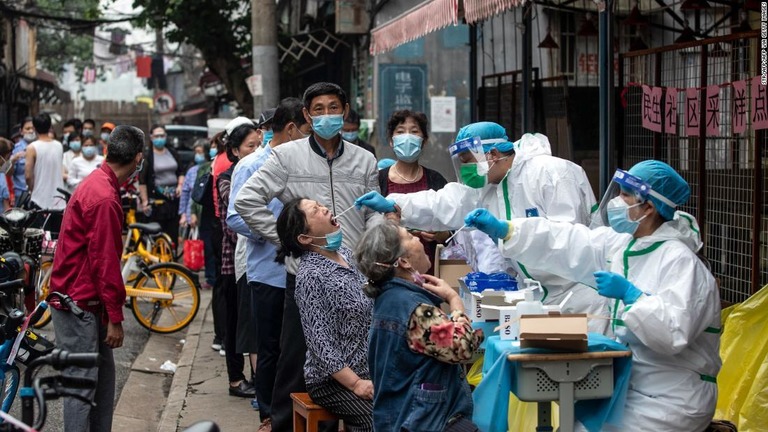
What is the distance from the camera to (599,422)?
491 cm

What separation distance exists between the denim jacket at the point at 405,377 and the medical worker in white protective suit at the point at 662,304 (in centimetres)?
76

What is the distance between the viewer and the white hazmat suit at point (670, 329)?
14.8 feet

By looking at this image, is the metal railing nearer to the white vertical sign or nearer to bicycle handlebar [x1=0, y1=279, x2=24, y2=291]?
bicycle handlebar [x1=0, y1=279, x2=24, y2=291]

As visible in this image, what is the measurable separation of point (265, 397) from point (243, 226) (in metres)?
1.12

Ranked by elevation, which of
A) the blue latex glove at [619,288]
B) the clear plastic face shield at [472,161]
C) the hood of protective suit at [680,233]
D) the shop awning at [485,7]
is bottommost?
the blue latex glove at [619,288]

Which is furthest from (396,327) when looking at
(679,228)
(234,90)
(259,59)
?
(234,90)

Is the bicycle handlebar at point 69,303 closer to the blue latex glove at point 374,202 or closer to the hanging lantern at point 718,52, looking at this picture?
the blue latex glove at point 374,202

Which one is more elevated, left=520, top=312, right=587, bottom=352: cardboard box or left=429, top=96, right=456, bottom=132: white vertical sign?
left=429, top=96, right=456, bottom=132: white vertical sign

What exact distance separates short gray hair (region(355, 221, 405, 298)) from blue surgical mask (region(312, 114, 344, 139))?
5.70ft

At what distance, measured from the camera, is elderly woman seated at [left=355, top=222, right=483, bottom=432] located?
4.60 m

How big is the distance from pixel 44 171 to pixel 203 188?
4.08 m

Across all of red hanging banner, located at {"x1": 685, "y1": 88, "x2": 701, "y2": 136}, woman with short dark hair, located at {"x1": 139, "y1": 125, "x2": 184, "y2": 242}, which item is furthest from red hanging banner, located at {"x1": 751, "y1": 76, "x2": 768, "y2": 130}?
woman with short dark hair, located at {"x1": 139, "y1": 125, "x2": 184, "y2": 242}

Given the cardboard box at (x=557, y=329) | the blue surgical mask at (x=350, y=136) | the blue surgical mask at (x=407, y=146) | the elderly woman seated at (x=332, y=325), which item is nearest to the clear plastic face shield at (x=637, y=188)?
the cardboard box at (x=557, y=329)

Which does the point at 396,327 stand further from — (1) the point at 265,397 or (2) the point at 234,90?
(2) the point at 234,90
